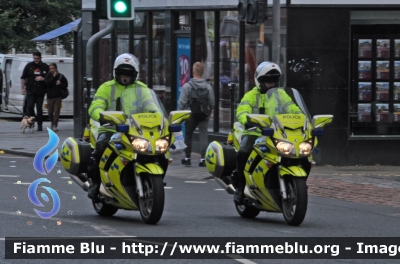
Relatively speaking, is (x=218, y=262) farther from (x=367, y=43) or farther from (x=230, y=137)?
(x=367, y=43)

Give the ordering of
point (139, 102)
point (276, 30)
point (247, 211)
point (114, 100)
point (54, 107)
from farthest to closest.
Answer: point (54, 107) < point (276, 30) < point (247, 211) < point (114, 100) < point (139, 102)

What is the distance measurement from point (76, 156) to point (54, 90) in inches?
641

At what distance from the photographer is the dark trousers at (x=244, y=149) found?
10812 mm

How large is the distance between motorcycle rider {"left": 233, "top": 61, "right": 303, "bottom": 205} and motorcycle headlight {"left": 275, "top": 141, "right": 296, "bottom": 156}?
0.46 metres

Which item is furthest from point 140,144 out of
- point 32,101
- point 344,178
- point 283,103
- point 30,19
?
point 30,19

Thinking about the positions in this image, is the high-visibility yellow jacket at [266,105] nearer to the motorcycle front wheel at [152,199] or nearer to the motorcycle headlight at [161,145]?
the motorcycle headlight at [161,145]

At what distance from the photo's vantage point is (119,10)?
15742 millimetres

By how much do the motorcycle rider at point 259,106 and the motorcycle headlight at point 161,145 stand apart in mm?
834

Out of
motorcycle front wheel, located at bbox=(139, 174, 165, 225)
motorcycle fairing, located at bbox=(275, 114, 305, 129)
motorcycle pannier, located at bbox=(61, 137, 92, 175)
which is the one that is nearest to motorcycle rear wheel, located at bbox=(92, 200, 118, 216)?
motorcycle pannier, located at bbox=(61, 137, 92, 175)

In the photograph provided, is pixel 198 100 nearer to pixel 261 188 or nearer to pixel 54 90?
pixel 261 188

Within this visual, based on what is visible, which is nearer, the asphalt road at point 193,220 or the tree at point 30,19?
the asphalt road at point 193,220

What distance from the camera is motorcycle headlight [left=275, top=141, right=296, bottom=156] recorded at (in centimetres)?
1025

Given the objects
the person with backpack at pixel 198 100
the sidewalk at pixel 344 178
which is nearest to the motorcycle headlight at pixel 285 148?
the sidewalk at pixel 344 178

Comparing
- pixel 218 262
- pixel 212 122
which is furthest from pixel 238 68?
pixel 218 262
